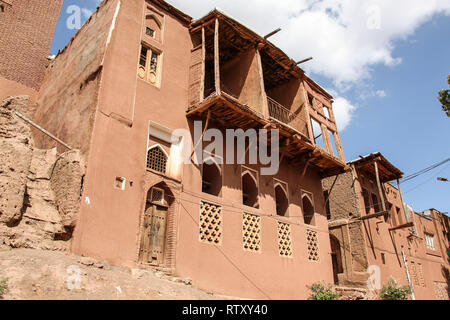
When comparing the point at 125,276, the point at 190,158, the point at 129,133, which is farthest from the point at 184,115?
the point at 125,276

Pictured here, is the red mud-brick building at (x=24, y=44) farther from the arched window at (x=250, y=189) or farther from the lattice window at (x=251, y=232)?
the lattice window at (x=251, y=232)

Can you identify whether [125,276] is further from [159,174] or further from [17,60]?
[17,60]

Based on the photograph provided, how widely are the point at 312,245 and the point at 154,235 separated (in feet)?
24.3

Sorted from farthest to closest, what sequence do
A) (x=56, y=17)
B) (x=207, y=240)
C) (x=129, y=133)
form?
(x=56, y=17) < (x=207, y=240) < (x=129, y=133)

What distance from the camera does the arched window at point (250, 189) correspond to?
14523 mm

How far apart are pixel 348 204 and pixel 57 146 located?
45.5ft

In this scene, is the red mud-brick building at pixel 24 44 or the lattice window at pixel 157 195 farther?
the red mud-brick building at pixel 24 44

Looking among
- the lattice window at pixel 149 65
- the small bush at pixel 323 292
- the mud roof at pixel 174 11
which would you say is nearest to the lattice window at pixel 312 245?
the small bush at pixel 323 292

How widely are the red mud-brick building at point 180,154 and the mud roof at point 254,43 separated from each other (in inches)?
2.2

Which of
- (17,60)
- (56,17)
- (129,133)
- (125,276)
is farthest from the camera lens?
(56,17)

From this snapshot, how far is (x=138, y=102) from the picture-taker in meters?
11.9

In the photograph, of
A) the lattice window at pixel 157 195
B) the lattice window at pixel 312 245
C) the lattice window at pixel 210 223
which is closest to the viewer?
the lattice window at pixel 157 195

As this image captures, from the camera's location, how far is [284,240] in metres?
14.7

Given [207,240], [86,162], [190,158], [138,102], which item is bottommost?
[207,240]
